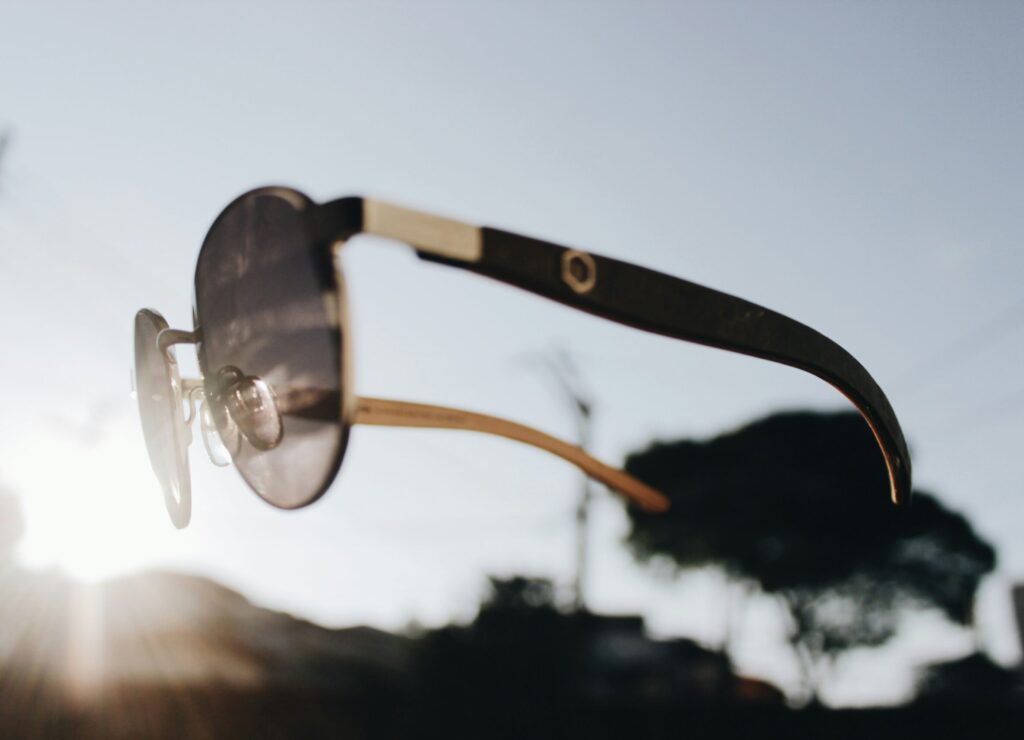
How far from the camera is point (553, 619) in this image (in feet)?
80.9

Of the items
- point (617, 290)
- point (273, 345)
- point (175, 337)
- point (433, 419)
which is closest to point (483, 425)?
point (433, 419)

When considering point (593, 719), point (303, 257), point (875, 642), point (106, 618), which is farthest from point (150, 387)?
point (875, 642)

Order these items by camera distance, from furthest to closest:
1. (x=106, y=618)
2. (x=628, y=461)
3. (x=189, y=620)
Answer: (x=628, y=461) → (x=189, y=620) → (x=106, y=618)

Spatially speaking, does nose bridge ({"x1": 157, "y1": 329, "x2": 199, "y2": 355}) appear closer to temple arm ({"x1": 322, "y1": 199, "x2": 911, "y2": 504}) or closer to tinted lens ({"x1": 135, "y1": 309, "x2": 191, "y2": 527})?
tinted lens ({"x1": 135, "y1": 309, "x2": 191, "y2": 527})

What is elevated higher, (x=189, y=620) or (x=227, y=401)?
(x=227, y=401)

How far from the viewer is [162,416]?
1233 millimetres

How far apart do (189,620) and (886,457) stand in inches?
837

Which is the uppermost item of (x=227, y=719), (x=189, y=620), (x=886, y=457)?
(x=886, y=457)

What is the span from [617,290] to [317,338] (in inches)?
13.4

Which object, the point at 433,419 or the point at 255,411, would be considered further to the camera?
the point at 255,411

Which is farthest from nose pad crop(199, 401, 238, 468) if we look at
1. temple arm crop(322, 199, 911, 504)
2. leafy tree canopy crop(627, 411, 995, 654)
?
leafy tree canopy crop(627, 411, 995, 654)

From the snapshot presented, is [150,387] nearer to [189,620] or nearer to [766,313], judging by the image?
[766,313]

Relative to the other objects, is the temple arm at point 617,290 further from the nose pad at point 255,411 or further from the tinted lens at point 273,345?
the nose pad at point 255,411

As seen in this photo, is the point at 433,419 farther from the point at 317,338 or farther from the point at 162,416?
the point at 162,416
